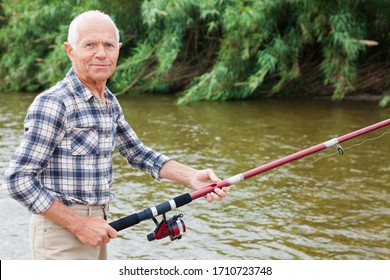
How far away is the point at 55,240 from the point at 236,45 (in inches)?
365

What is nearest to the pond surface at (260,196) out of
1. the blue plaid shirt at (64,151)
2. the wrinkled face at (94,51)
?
the blue plaid shirt at (64,151)

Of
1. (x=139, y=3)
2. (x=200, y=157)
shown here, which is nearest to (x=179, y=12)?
(x=139, y=3)

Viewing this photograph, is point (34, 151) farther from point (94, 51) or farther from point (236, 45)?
point (236, 45)

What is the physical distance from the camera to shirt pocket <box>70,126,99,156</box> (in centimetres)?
202

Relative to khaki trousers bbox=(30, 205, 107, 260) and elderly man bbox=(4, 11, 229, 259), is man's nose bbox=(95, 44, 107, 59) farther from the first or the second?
khaki trousers bbox=(30, 205, 107, 260)

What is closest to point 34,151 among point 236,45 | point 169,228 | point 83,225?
point 83,225

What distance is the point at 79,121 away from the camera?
2031 millimetres

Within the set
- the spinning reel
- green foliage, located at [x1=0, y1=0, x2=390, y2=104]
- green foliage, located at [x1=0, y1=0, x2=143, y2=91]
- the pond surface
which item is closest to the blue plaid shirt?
the spinning reel

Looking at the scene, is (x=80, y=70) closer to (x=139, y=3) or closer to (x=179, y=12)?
(x=179, y=12)

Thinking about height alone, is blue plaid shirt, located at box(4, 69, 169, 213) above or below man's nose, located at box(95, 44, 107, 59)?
below

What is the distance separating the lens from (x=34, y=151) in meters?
1.93

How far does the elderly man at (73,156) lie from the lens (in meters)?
1.94

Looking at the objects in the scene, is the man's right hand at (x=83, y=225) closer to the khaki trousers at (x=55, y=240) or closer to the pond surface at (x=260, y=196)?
the khaki trousers at (x=55, y=240)

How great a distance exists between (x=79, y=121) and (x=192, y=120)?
7479 mm
